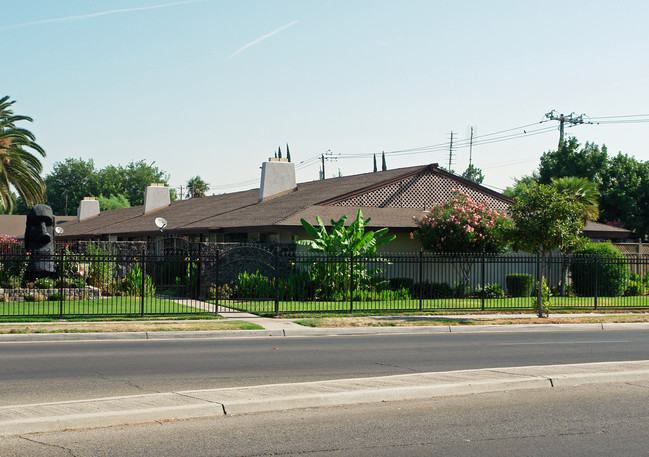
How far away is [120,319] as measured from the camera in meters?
20.7

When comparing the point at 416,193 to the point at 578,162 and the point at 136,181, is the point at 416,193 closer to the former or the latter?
the point at 578,162

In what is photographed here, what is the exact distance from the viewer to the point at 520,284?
102 feet

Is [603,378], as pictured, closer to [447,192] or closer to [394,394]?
[394,394]

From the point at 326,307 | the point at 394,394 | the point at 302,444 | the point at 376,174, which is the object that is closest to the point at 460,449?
the point at 302,444

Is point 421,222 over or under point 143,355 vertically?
over

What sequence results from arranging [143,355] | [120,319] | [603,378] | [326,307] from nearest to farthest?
[603,378]
[143,355]
[120,319]
[326,307]

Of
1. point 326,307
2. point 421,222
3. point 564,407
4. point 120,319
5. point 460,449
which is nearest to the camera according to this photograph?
point 460,449

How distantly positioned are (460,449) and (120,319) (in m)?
15.1

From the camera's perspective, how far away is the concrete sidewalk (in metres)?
7.98

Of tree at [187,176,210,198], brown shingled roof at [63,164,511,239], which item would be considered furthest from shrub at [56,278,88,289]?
tree at [187,176,210,198]

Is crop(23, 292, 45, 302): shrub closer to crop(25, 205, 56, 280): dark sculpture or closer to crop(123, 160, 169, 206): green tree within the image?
crop(25, 205, 56, 280): dark sculpture

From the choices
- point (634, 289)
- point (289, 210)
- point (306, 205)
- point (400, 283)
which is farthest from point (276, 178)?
Answer: point (634, 289)

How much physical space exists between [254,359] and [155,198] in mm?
38505

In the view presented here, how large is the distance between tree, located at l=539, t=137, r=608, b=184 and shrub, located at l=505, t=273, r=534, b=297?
23.1 m
